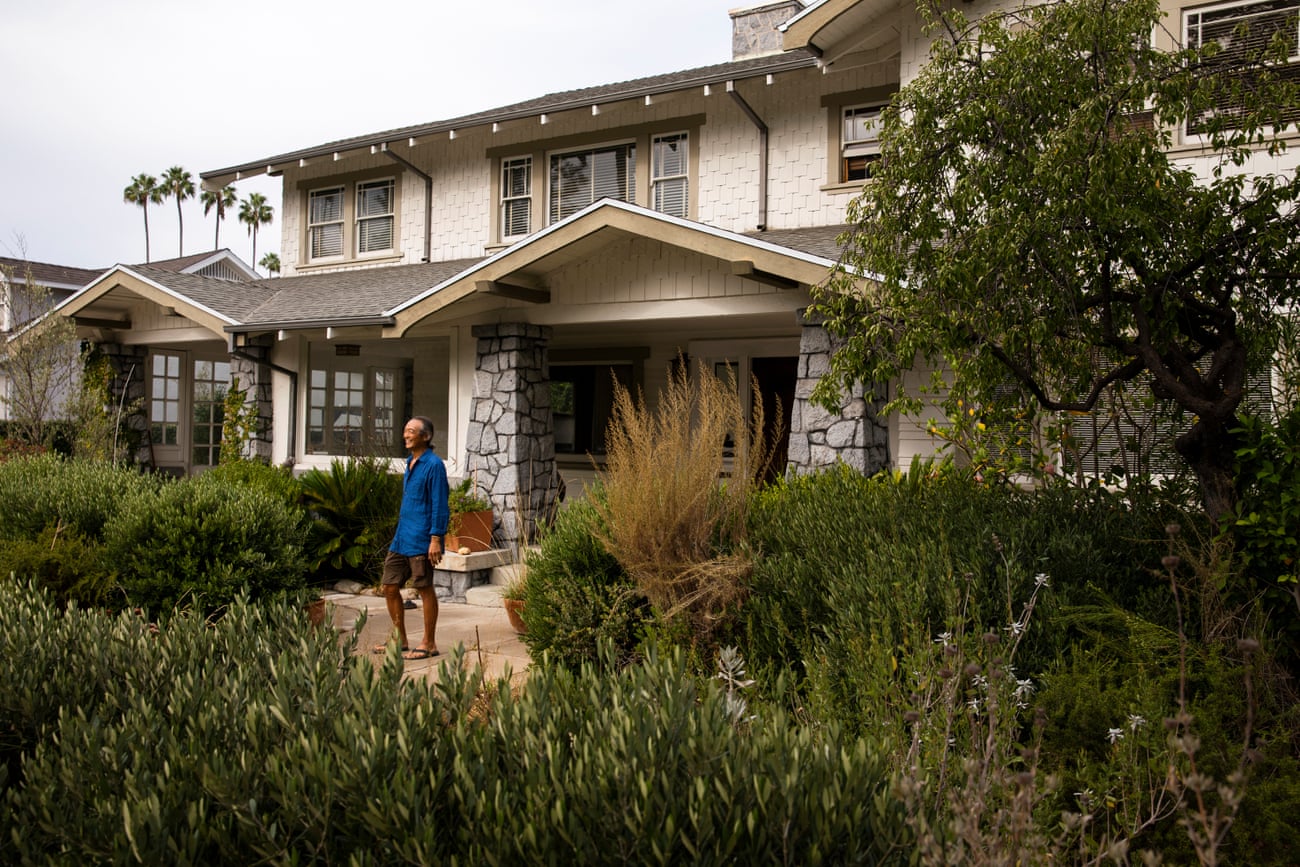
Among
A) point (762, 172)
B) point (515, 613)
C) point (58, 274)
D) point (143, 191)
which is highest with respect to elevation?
point (143, 191)

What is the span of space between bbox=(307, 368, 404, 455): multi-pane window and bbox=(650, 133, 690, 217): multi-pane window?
5264mm

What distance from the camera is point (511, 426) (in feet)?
35.8

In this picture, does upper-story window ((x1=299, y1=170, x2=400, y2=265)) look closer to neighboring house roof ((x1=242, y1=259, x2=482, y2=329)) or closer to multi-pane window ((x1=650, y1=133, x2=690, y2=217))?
neighboring house roof ((x1=242, y1=259, x2=482, y2=329))

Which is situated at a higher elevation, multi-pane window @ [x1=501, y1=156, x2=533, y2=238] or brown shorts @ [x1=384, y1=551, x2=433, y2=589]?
multi-pane window @ [x1=501, y1=156, x2=533, y2=238]

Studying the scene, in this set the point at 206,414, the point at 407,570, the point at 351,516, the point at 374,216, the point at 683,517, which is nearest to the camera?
the point at 683,517

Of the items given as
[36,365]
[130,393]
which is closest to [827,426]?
[36,365]

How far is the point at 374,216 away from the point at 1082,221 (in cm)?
1250

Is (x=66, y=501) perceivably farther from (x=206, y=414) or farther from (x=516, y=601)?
(x=206, y=414)

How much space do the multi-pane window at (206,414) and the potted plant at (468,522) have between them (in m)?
9.27

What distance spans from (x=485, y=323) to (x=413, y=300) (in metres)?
0.88

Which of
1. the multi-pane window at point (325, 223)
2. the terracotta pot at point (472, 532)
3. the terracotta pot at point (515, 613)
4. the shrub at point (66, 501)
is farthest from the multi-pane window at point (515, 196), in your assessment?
the terracotta pot at point (515, 613)

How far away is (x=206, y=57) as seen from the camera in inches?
625

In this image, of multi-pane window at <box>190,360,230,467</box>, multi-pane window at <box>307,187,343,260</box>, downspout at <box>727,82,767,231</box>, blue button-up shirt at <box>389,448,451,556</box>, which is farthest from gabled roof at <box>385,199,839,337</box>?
multi-pane window at <box>190,360,230,467</box>

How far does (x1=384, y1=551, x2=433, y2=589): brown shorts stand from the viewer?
23.7 ft
